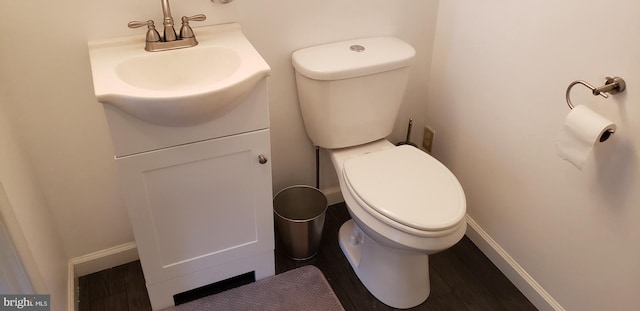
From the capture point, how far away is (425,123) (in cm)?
206

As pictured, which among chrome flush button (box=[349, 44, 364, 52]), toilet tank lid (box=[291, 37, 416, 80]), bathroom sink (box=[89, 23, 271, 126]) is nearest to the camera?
bathroom sink (box=[89, 23, 271, 126])

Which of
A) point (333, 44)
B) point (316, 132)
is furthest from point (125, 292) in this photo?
point (333, 44)

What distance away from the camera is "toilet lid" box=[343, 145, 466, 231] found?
1.35 meters

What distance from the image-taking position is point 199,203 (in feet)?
4.66

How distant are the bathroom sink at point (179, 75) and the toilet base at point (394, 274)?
74 centimetres

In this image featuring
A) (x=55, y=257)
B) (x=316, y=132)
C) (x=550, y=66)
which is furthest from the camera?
(x=316, y=132)

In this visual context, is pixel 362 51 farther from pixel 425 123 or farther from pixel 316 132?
pixel 425 123

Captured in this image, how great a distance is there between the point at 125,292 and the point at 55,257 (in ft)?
Result: 0.94

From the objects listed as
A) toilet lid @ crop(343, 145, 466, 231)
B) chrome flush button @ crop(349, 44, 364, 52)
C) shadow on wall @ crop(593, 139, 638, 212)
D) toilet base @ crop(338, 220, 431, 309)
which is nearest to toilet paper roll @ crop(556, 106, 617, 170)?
shadow on wall @ crop(593, 139, 638, 212)

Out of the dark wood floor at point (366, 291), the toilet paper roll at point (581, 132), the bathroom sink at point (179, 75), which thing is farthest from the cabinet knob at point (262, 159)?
the toilet paper roll at point (581, 132)

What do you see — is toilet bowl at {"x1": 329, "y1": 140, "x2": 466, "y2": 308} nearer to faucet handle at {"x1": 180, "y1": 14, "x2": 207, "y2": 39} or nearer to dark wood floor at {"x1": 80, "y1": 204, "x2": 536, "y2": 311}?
dark wood floor at {"x1": 80, "y1": 204, "x2": 536, "y2": 311}

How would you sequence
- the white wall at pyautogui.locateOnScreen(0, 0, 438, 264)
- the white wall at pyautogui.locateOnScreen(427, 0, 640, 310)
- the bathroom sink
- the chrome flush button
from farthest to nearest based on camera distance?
the chrome flush button
the white wall at pyautogui.locateOnScreen(0, 0, 438, 264)
the white wall at pyautogui.locateOnScreen(427, 0, 640, 310)
the bathroom sink

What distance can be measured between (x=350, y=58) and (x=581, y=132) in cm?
75

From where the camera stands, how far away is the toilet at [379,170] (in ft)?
4.52
